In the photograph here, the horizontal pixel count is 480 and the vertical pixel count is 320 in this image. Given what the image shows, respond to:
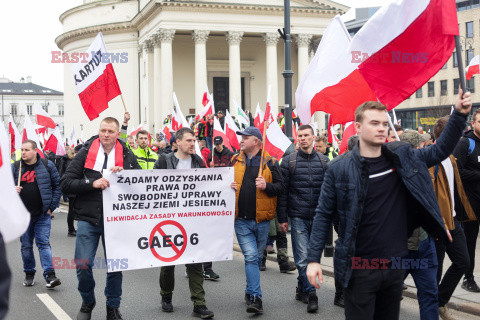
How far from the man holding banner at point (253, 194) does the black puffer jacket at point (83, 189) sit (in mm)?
1534

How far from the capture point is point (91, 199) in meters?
6.31

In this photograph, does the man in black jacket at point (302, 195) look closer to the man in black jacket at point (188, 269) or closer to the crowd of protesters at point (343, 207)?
the crowd of protesters at point (343, 207)

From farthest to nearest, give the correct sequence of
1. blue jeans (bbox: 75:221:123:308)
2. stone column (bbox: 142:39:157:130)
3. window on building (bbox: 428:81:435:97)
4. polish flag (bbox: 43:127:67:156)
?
window on building (bbox: 428:81:435:97)
stone column (bbox: 142:39:157:130)
polish flag (bbox: 43:127:67:156)
blue jeans (bbox: 75:221:123:308)

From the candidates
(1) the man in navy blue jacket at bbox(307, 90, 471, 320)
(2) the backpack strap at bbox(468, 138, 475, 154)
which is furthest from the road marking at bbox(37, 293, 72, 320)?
(2) the backpack strap at bbox(468, 138, 475, 154)

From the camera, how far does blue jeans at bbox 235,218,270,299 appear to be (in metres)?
6.77

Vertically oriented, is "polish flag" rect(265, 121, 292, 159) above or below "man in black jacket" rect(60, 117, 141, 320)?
above

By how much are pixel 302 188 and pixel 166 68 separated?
4009cm

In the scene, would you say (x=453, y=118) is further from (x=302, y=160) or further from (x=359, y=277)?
(x=302, y=160)

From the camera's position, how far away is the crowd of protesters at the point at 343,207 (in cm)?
396

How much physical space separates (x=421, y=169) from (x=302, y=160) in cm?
319

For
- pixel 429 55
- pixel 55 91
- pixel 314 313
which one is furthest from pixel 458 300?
pixel 55 91

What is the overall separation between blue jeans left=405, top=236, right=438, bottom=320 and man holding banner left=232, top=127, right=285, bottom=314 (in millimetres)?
1973

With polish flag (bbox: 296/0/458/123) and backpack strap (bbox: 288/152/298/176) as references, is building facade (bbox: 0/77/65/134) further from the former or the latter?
polish flag (bbox: 296/0/458/123)

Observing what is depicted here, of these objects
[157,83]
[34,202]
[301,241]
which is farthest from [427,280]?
[157,83]
